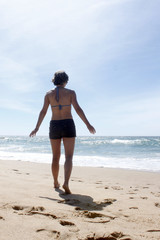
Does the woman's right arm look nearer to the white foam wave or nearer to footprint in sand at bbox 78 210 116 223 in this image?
footprint in sand at bbox 78 210 116 223

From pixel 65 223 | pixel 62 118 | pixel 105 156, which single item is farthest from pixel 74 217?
pixel 105 156

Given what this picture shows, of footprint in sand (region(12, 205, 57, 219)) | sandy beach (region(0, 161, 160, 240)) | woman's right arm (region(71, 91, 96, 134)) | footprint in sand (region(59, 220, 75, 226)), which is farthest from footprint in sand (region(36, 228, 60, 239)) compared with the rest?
woman's right arm (region(71, 91, 96, 134))

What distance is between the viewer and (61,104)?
322 cm

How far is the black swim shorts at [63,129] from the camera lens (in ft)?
10.3

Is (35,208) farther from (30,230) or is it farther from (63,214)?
(30,230)

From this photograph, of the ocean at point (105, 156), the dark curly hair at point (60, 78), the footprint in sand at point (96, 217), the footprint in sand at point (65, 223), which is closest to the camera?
the footprint in sand at point (65, 223)

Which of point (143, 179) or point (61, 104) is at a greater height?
point (61, 104)

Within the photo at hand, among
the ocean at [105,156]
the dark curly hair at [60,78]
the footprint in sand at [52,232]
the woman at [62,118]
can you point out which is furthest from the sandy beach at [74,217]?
the ocean at [105,156]

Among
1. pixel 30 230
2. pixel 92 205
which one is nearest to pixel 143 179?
pixel 92 205

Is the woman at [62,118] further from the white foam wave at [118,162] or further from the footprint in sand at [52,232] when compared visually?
the white foam wave at [118,162]

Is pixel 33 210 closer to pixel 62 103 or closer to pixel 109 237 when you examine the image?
pixel 109 237

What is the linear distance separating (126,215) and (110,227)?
0.42 meters

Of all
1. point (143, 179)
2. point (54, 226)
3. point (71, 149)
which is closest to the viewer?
point (54, 226)

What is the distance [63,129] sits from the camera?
3162mm
